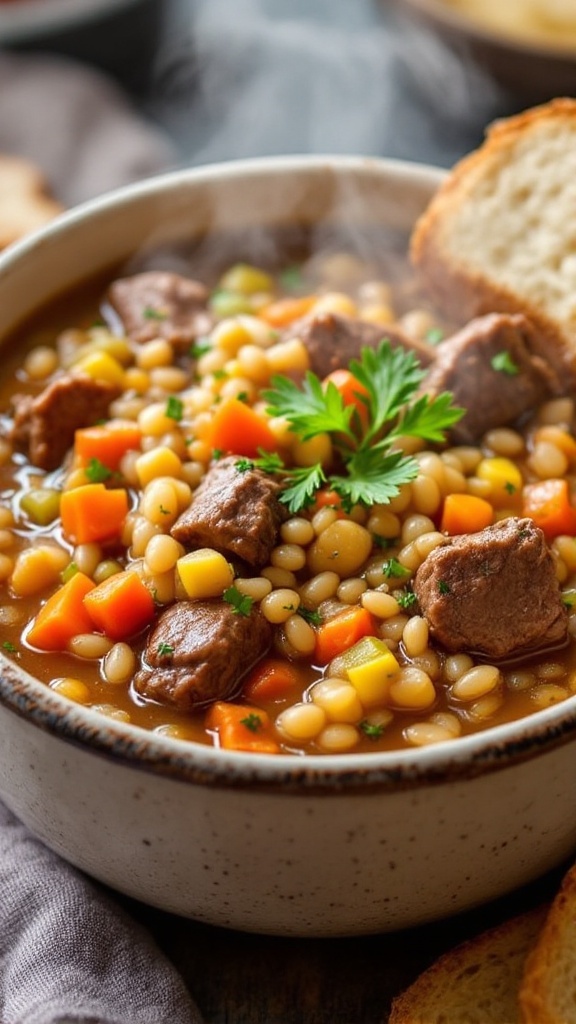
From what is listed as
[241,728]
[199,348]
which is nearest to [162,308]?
[199,348]

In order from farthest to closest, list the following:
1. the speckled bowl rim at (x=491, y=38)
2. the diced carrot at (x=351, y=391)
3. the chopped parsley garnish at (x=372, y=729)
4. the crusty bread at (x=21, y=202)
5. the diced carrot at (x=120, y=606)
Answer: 1. the crusty bread at (x=21, y=202)
2. the speckled bowl rim at (x=491, y=38)
3. the diced carrot at (x=351, y=391)
4. the diced carrot at (x=120, y=606)
5. the chopped parsley garnish at (x=372, y=729)

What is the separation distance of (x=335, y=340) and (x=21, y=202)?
2.23 metres

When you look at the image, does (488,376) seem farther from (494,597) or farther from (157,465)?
(157,465)

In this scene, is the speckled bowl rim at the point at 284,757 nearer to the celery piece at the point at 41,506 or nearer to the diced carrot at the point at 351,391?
the celery piece at the point at 41,506

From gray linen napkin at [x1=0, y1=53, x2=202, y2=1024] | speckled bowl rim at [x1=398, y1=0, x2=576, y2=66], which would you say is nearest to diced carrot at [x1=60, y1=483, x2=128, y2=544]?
gray linen napkin at [x1=0, y1=53, x2=202, y2=1024]

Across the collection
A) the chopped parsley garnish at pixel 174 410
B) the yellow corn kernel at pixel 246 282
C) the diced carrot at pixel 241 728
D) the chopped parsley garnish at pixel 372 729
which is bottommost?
the chopped parsley garnish at pixel 372 729

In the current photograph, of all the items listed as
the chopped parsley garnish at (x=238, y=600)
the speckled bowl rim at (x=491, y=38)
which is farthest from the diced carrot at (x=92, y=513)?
the speckled bowl rim at (x=491, y=38)

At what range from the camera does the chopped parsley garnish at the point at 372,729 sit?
2.89 metres

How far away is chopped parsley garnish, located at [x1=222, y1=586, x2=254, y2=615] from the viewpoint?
10.0 feet

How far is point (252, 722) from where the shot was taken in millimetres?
2840

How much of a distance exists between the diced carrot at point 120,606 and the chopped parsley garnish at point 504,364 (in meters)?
1.32

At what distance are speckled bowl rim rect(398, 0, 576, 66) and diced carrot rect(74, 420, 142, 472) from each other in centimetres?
A: 270

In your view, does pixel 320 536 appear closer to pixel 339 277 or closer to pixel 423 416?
pixel 423 416

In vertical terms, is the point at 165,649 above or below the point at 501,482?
above
